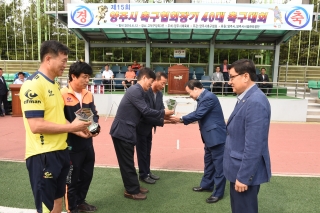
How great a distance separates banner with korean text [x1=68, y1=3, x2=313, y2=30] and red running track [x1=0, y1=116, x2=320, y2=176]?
4.75 m

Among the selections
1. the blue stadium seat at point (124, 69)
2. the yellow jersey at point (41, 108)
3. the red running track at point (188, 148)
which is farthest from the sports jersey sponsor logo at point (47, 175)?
the blue stadium seat at point (124, 69)

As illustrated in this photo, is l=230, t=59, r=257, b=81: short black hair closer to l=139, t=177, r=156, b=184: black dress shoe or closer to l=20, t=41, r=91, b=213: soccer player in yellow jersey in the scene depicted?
l=20, t=41, r=91, b=213: soccer player in yellow jersey

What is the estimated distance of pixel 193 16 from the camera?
11359 millimetres

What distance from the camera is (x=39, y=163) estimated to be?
2.15 metres

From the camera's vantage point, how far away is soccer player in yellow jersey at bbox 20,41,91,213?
2053 millimetres

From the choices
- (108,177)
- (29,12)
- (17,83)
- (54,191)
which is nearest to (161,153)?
(108,177)

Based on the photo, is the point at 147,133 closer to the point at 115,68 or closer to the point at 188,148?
the point at 188,148

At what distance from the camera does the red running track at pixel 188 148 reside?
17.1 ft

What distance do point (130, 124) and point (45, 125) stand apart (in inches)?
63.1

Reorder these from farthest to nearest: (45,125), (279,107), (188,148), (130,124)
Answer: (279,107) < (188,148) < (130,124) < (45,125)

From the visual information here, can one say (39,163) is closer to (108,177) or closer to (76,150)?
(76,150)

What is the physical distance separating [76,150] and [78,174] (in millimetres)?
316

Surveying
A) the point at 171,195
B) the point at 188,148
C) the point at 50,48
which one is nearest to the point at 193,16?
the point at 188,148

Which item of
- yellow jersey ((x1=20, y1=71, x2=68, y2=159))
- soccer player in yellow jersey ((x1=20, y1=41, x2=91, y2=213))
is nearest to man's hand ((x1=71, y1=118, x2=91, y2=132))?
soccer player in yellow jersey ((x1=20, y1=41, x2=91, y2=213))
